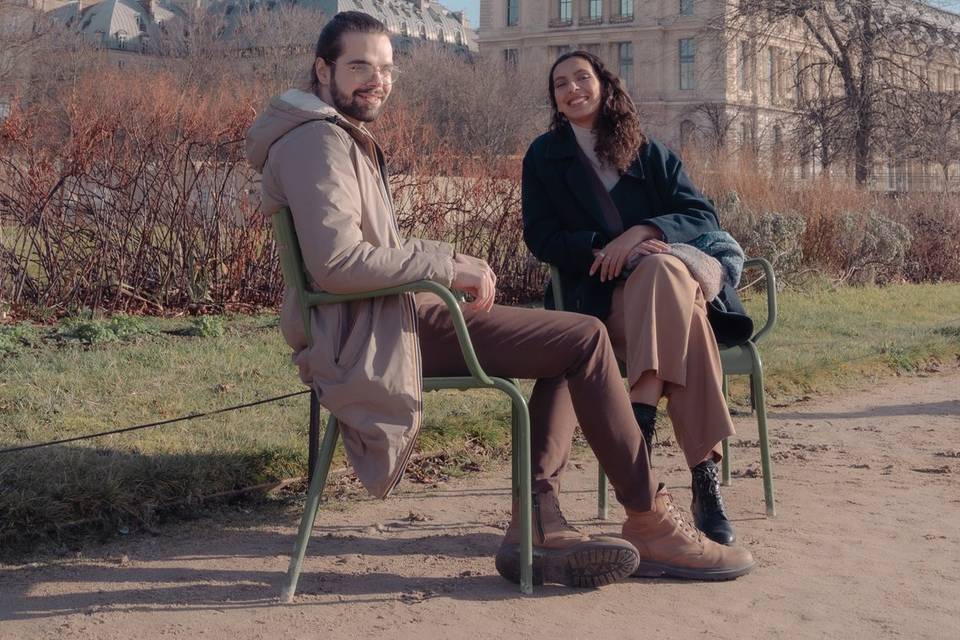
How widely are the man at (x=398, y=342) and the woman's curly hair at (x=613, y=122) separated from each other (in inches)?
38.9

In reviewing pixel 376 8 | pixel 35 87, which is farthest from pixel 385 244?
pixel 376 8

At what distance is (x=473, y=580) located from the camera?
3.75 meters

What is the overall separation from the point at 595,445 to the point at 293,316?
91cm

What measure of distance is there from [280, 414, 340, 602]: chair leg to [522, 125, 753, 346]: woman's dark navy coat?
1216 millimetres

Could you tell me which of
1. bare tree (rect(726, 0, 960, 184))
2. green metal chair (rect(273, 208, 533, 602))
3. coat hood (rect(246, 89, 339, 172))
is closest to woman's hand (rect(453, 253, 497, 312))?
green metal chair (rect(273, 208, 533, 602))

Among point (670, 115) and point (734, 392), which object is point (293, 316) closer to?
point (734, 392)

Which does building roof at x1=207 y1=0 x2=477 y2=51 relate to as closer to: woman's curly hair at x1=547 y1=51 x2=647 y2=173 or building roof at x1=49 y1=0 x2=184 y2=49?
building roof at x1=49 y1=0 x2=184 y2=49

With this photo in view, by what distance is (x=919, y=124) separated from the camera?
27.3m

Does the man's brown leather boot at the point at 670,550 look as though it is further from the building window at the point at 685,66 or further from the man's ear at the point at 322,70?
the building window at the point at 685,66

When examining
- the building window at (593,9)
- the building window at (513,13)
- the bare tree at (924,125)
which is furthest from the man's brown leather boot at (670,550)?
the building window at (513,13)

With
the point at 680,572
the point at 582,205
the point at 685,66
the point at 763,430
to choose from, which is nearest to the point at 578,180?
the point at 582,205

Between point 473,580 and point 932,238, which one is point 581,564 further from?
point 932,238

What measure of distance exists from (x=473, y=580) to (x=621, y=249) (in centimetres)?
121

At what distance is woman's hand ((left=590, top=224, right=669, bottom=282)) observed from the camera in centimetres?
430
